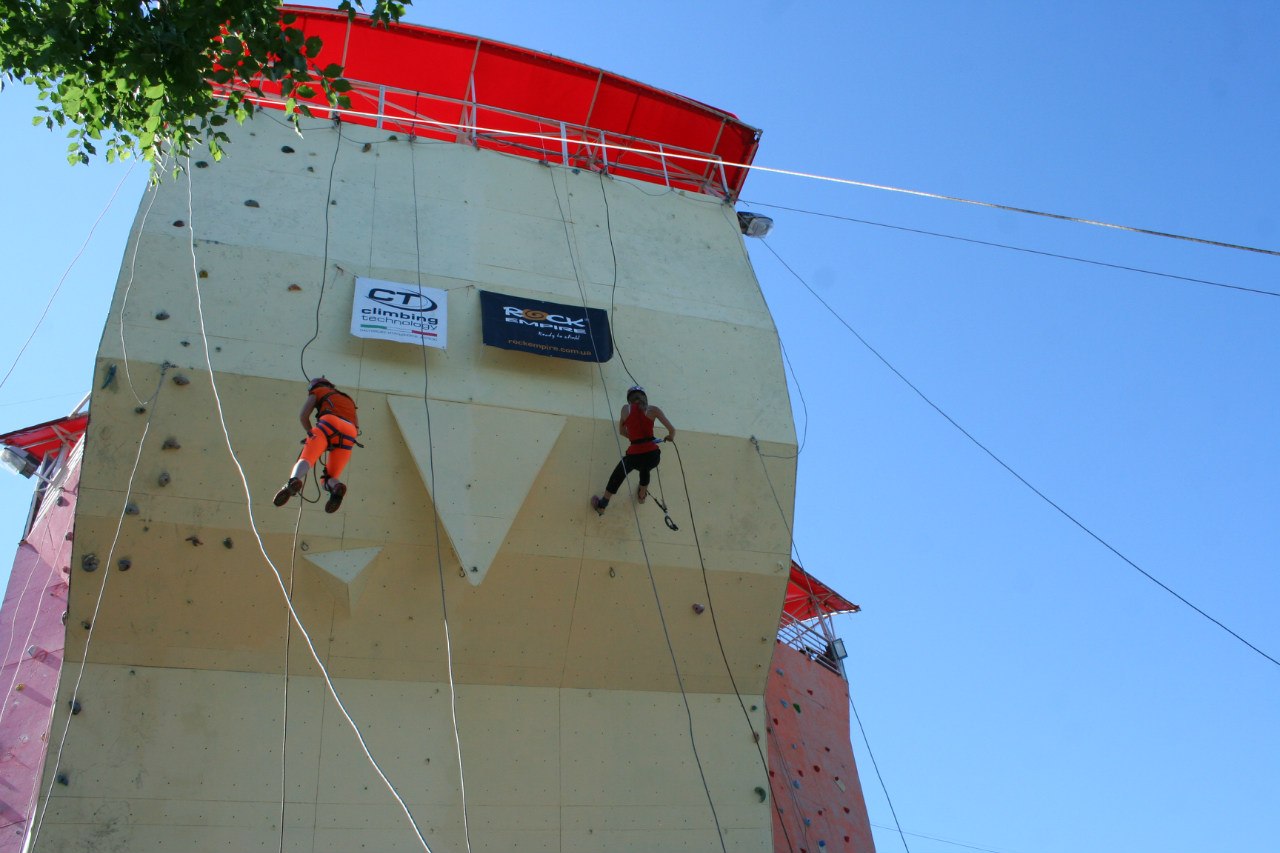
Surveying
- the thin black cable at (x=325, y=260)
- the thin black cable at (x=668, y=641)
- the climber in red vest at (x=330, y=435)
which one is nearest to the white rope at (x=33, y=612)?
the thin black cable at (x=325, y=260)

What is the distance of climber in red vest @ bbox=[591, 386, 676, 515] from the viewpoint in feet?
28.2

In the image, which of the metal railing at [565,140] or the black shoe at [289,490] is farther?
the metal railing at [565,140]

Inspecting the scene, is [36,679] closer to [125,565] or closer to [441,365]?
[125,565]

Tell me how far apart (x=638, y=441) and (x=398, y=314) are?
7.28 ft

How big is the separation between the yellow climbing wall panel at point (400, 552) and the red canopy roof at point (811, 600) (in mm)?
7186

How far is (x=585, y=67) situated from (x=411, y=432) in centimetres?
585

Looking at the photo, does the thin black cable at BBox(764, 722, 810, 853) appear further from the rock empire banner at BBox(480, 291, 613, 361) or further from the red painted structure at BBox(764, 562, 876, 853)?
the rock empire banner at BBox(480, 291, 613, 361)

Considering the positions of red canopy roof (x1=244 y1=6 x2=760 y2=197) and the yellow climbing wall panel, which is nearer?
the yellow climbing wall panel

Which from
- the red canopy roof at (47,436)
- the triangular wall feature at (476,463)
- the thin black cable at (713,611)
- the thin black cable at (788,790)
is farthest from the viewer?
the red canopy roof at (47,436)

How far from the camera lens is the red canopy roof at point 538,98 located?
39.4ft

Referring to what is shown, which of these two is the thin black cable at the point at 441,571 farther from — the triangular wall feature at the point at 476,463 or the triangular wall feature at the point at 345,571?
the triangular wall feature at the point at 345,571

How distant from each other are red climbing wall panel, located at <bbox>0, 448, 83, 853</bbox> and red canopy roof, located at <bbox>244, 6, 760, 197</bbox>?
5.61 meters

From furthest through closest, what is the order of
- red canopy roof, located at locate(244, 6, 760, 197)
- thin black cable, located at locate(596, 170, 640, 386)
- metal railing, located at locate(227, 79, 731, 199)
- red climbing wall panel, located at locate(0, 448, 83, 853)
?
red canopy roof, located at locate(244, 6, 760, 197) < metal railing, located at locate(227, 79, 731, 199) < red climbing wall panel, located at locate(0, 448, 83, 853) < thin black cable, located at locate(596, 170, 640, 386)

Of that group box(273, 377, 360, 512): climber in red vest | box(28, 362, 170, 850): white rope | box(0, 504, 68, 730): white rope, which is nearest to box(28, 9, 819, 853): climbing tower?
box(28, 362, 170, 850): white rope
